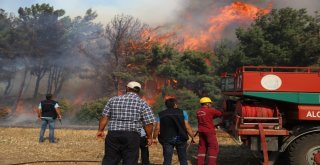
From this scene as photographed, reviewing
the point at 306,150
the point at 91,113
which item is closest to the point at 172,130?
the point at 306,150

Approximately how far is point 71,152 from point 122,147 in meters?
5.90

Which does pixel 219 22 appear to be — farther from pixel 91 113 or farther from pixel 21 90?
pixel 91 113

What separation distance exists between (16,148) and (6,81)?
29.1m

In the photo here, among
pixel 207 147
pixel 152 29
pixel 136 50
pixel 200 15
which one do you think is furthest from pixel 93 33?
pixel 207 147

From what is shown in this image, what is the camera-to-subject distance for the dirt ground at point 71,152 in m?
9.91

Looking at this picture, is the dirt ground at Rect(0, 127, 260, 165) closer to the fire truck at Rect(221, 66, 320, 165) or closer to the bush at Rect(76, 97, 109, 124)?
the fire truck at Rect(221, 66, 320, 165)

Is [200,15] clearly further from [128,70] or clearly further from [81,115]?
[81,115]

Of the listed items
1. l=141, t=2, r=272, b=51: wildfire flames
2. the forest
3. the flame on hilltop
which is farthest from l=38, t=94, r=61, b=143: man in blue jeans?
the flame on hilltop

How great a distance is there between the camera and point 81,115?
89.7 feet

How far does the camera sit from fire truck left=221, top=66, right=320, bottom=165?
27.0 feet

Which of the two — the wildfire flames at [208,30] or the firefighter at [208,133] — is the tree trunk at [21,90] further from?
the firefighter at [208,133]

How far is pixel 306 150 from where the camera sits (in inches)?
326

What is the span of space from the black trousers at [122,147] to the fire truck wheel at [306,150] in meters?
3.96

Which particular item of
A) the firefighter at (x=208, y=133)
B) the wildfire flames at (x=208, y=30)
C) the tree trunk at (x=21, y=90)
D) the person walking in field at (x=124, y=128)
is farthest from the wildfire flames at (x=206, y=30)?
the person walking in field at (x=124, y=128)
